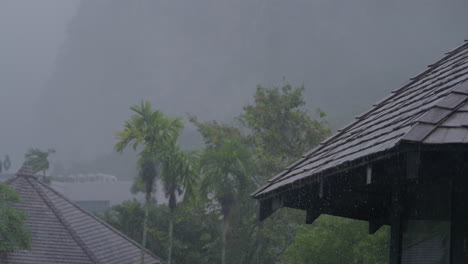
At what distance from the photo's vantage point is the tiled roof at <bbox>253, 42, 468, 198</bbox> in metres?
4.46

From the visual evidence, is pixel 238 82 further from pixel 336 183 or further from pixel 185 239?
pixel 336 183

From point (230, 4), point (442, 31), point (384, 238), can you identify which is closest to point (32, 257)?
point (384, 238)

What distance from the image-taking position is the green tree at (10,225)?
62.7 ft

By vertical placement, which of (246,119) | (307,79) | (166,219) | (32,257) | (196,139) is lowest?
(32,257)

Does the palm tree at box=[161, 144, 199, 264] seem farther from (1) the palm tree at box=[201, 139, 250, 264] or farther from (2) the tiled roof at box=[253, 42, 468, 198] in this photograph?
(2) the tiled roof at box=[253, 42, 468, 198]


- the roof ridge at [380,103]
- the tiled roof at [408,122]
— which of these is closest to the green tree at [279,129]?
the roof ridge at [380,103]

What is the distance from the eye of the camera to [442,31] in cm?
16712

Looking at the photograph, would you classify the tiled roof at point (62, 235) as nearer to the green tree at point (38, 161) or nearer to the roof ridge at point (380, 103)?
the roof ridge at point (380, 103)

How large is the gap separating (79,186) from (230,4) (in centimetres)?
10163

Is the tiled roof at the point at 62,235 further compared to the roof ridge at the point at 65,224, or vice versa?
the roof ridge at the point at 65,224

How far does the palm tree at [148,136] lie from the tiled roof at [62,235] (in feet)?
26.7

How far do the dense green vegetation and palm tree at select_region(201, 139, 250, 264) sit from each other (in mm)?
58

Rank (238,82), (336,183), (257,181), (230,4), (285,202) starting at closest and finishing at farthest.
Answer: (336,183) → (285,202) → (257,181) → (238,82) → (230,4)

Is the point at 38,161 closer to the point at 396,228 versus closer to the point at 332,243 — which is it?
the point at 332,243
